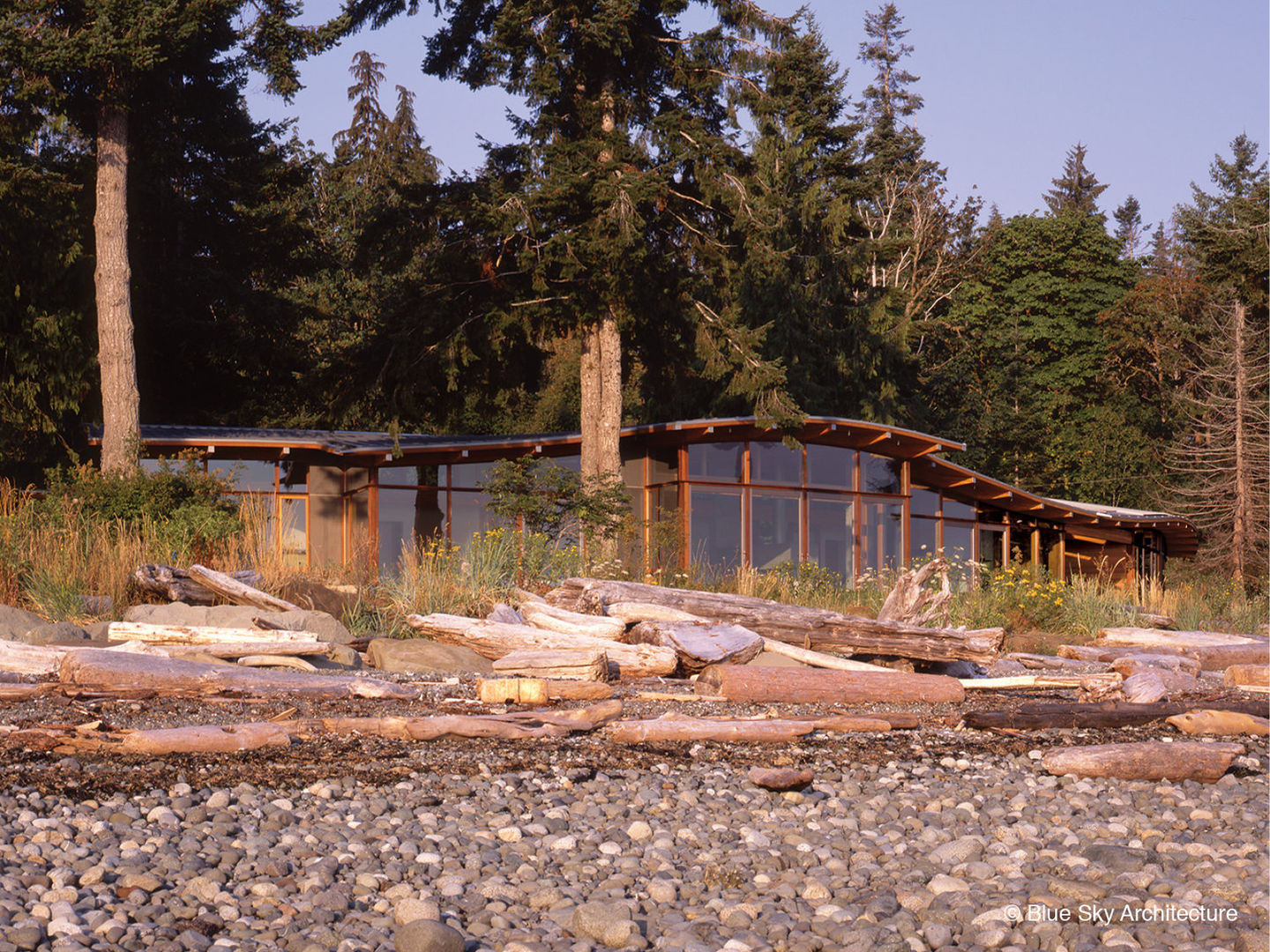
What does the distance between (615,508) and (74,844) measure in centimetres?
1503

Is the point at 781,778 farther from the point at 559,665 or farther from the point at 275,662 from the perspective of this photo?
the point at 275,662

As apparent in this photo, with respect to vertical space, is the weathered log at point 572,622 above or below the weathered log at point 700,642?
above

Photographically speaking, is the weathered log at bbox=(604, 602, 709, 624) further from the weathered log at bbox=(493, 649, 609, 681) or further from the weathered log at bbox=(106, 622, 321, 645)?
the weathered log at bbox=(106, 622, 321, 645)

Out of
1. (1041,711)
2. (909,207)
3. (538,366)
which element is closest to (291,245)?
(538,366)

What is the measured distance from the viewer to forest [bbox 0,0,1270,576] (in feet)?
62.3

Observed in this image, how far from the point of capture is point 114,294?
19.0m

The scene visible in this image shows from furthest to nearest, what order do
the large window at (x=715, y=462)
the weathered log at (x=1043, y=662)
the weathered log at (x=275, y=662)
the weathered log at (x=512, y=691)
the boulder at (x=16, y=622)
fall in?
the large window at (x=715, y=462) < the weathered log at (x=1043, y=662) < the boulder at (x=16, y=622) < the weathered log at (x=275, y=662) < the weathered log at (x=512, y=691)

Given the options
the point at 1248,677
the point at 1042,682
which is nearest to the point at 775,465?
the point at 1248,677

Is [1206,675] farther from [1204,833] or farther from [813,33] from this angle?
[813,33]

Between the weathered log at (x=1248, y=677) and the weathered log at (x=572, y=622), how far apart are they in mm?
5231

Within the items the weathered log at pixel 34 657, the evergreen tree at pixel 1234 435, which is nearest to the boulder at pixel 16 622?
the weathered log at pixel 34 657

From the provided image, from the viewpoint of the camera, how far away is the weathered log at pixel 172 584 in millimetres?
10172

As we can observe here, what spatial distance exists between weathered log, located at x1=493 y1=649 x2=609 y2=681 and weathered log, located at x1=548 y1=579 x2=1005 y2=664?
1.83m

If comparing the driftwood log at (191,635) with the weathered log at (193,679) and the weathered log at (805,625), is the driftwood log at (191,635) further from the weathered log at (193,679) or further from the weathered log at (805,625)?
the weathered log at (805,625)
